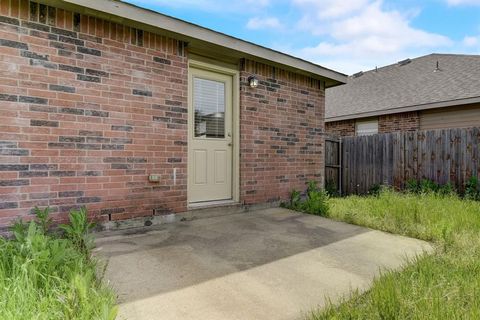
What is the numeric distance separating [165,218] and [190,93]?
192cm

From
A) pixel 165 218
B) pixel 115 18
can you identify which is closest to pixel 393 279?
pixel 165 218

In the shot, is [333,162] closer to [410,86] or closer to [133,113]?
[410,86]

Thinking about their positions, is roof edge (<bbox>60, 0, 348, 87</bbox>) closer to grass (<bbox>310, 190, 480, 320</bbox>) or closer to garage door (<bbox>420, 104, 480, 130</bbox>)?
grass (<bbox>310, 190, 480, 320</bbox>)

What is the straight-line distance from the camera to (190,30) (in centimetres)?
412

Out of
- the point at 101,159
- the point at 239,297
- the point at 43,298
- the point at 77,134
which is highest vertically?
the point at 77,134

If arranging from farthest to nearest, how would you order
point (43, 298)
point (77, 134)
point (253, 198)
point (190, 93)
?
point (253, 198)
point (190, 93)
point (77, 134)
point (43, 298)

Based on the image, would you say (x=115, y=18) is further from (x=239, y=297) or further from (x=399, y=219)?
(x=399, y=219)

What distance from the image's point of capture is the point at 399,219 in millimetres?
4328

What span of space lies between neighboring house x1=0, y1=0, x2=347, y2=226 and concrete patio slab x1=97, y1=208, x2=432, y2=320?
71 cm

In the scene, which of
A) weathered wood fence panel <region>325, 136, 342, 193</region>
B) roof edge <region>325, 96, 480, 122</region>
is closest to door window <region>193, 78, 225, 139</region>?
weathered wood fence panel <region>325, 136, 342, 193</region>

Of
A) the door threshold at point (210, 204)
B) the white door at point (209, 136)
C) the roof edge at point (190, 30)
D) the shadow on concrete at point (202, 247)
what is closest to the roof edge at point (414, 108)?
the roof edge at point (190, 30)

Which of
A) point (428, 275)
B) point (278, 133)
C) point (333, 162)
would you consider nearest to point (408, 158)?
point (333, 162)

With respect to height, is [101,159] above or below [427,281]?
above

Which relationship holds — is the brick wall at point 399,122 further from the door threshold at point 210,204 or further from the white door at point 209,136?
the door threshold at point 210,204
